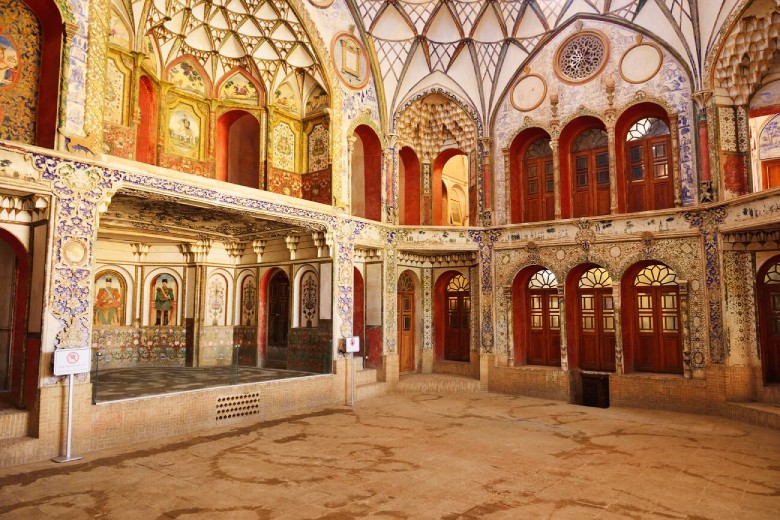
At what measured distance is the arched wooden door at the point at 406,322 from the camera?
16594 mm

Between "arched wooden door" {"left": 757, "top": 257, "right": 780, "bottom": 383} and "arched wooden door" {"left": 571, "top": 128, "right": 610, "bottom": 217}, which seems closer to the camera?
"arched wooden door" {"left": 757, "top": 257, "right": 780, "bottom": 383}

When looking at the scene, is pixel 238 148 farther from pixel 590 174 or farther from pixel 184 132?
pixel 590 174

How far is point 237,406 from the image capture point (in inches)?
434

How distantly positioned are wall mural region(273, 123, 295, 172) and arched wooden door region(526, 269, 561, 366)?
7.53 m

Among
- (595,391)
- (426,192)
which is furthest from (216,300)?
(595,391)

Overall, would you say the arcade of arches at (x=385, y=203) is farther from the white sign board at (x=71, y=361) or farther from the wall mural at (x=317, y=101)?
the white sign board at (x=71, y=361)

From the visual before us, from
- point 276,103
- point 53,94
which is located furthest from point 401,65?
point 53,94

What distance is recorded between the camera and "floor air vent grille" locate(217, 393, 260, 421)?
35.3ft

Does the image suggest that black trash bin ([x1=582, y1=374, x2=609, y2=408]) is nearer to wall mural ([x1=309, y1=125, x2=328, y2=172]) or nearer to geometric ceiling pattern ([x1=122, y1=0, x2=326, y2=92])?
wall mural ([x1=309, y1=125, x2=328, y2=172])

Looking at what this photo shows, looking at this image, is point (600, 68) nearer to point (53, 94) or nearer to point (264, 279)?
point (264, 279)

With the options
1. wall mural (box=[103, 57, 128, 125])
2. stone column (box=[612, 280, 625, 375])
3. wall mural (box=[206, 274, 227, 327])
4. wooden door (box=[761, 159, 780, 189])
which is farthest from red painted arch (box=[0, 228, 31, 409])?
wooden door (box=[761, 159, 780, 189])

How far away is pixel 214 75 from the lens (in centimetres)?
1357

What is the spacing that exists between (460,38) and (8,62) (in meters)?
11.3

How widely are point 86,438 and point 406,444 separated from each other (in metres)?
5.10
